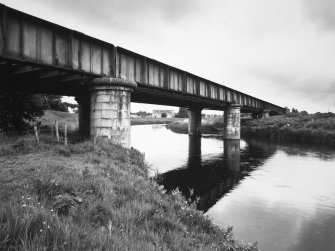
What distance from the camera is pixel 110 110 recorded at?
1789cm

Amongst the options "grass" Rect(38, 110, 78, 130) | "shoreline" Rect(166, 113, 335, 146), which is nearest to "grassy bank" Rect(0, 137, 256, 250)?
"grass" Rect(38, 110, 78, 130)

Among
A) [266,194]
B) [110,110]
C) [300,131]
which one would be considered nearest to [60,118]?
[110,110]

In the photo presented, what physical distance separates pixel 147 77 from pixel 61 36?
8697 millimetres

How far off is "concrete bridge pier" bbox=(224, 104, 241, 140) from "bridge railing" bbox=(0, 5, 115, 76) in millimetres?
29786

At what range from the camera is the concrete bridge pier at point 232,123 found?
45.1 meters

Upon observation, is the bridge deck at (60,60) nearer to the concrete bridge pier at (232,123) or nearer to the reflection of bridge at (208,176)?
the reflection of bridge at (208,176)

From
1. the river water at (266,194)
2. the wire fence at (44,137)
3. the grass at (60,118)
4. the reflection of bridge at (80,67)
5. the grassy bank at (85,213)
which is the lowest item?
the river water at (266,194)

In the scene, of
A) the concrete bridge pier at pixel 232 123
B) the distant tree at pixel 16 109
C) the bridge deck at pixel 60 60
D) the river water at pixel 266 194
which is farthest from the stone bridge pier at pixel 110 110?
the concrete bridge pier at pixel 232 123

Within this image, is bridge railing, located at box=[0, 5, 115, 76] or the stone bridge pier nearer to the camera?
bridge railing, located at box=[0, 5, 115, 76]

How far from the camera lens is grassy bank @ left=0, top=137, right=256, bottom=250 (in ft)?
11.8

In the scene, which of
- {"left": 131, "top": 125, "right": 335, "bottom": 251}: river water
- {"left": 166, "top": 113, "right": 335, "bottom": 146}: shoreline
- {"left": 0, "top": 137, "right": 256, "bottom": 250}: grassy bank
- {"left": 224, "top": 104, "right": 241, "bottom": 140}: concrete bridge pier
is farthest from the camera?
{"left": 224, "top": 104, "right": 241, "bottom": 140}: concrete bridge pier

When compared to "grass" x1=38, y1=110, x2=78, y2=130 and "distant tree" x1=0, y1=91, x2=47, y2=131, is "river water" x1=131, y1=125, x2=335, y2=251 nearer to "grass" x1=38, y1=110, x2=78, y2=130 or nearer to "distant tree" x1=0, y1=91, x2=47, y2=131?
"distant tree" x1=0, y1=91, x2=47, y2=131

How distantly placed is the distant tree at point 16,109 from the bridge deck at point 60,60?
953 mm

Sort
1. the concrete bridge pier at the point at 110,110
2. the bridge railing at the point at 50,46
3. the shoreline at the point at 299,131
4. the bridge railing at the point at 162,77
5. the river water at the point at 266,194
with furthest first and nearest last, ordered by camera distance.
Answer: the shoreline at the point at 299,131, the bridge railing at the point at 162,77, the concrete bridge pier at the point at 110,110, the bridge railing at the point at 50,46, the river water at the point at 266,194
